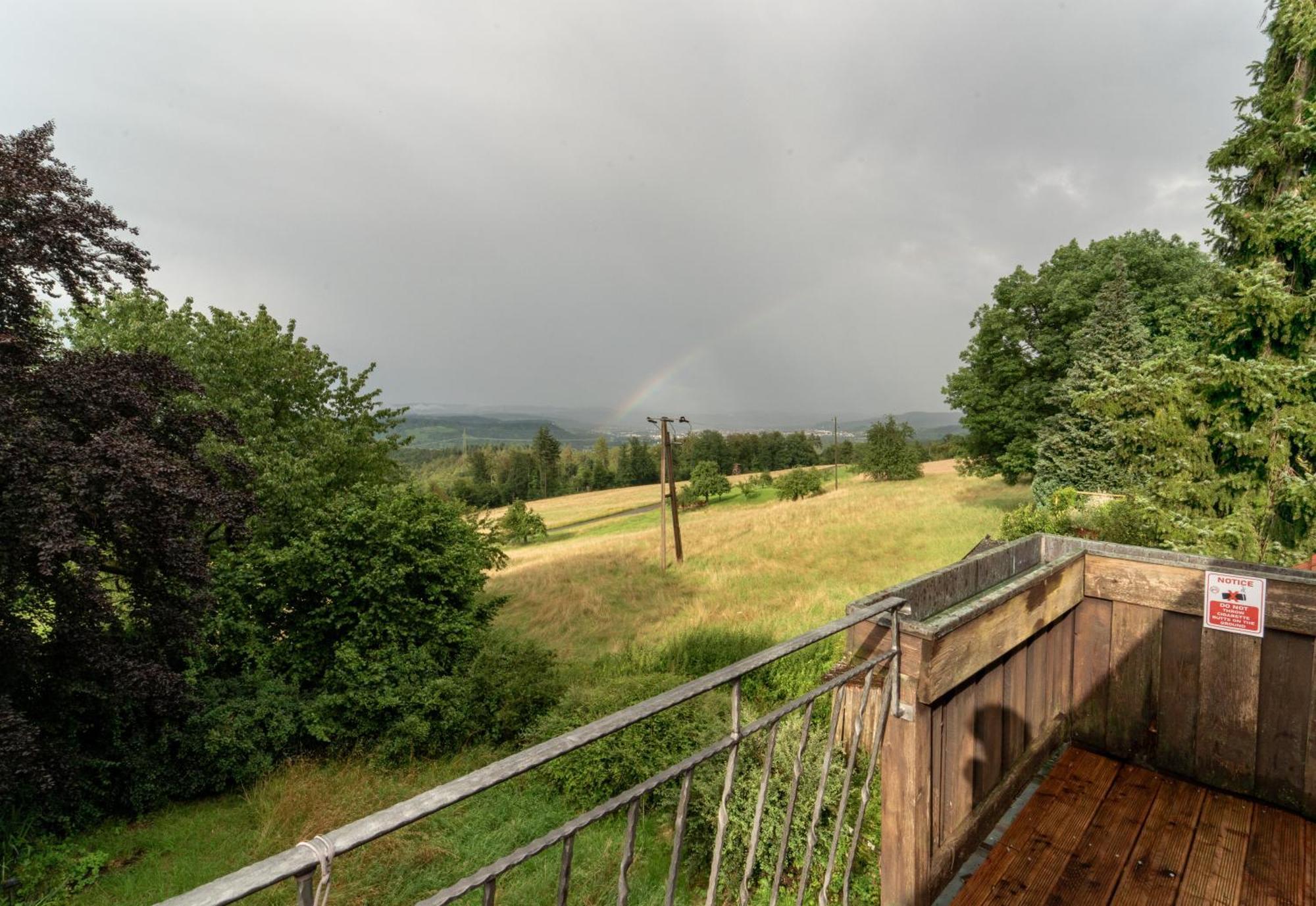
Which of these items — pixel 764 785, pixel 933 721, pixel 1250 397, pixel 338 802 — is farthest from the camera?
pixel 338 802

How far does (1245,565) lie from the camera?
8.15 ft

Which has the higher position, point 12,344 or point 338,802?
point 12,344

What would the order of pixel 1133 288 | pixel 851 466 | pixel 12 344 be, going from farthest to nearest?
1. pixel 851 466
2. pixel 1133 288
3. pixel 12 344

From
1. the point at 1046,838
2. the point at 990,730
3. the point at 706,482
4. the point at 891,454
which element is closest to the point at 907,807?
the point at 990,730

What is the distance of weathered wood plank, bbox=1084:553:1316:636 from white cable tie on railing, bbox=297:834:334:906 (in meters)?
3.43

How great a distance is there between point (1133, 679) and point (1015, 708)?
2.81 ft

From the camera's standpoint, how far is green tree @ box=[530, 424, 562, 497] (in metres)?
80.1

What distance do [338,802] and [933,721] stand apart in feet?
25.0

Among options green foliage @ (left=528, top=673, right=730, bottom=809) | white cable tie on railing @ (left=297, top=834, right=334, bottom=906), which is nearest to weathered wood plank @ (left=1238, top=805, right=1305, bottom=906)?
white cable tie on railing @ (left=297, top=834, right=334, bottom=906)

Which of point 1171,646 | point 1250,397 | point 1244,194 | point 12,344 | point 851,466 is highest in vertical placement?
point 1244,194

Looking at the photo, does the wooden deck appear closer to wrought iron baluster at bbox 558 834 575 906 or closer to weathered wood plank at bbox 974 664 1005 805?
weathered wood plank at bbox 974 664 1005 805

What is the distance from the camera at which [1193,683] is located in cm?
265

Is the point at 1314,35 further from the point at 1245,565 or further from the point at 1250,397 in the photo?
the point at 1245,565

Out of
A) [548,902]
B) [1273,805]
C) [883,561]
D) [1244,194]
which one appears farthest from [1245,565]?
[883,561]
